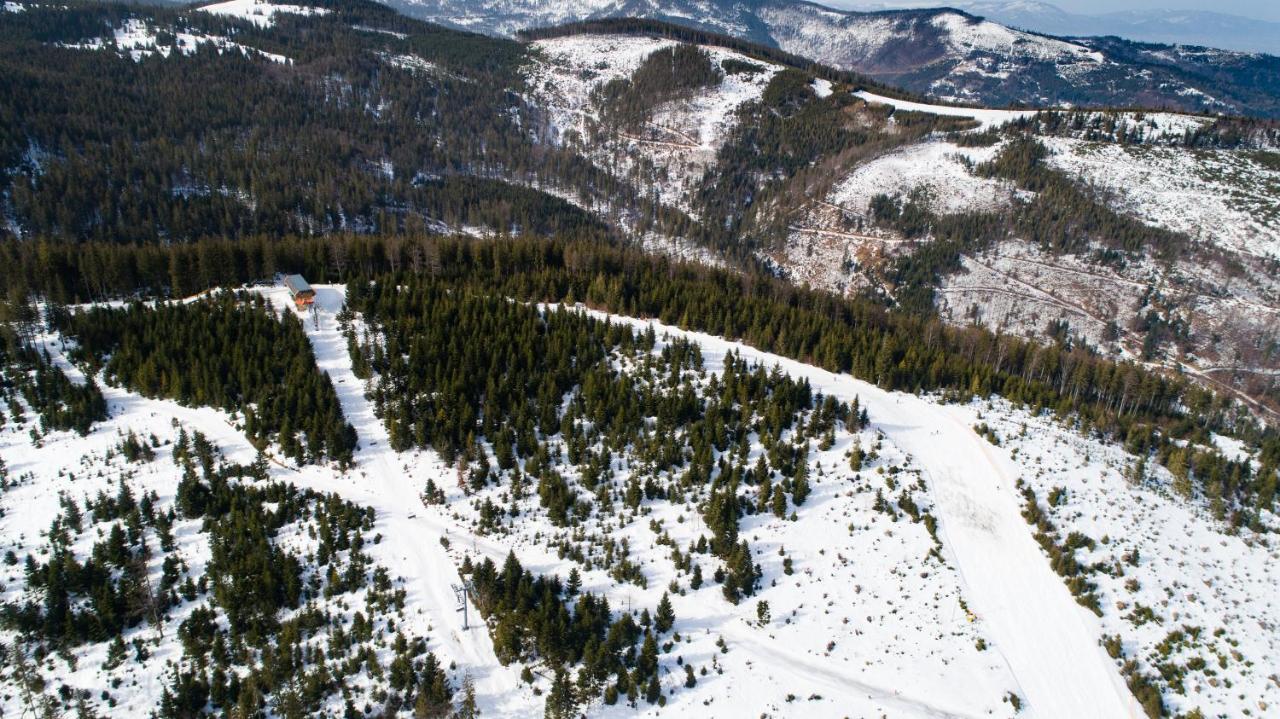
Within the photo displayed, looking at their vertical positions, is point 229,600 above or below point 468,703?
below

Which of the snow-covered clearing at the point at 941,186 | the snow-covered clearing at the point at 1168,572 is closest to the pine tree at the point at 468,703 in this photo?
the snow-covered clearing at the point at 1168,572

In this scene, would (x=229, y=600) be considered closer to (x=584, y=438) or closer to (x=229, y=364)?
(x=584, y=438)

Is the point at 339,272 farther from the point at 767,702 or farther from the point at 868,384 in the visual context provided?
the point at 767,702

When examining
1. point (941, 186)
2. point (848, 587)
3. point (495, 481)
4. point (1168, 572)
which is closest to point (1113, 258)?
point (941, 186)

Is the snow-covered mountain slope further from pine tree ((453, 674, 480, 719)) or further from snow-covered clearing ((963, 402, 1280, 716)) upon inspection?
pine tree ((453, 674, 480, 719))

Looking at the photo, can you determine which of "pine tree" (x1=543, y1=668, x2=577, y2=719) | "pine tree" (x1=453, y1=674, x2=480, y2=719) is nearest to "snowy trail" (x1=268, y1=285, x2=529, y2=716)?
"pine tree" (x1=453, y1=674, x2=480, y2=719)

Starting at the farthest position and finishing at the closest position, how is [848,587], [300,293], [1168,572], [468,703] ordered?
[300,293] < [1168,572] < [848,587] < [468,703]

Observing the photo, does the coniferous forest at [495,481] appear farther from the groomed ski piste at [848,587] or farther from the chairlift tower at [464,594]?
the chairlift tower at [464,594]

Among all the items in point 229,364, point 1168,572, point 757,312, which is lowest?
point 1168,572
